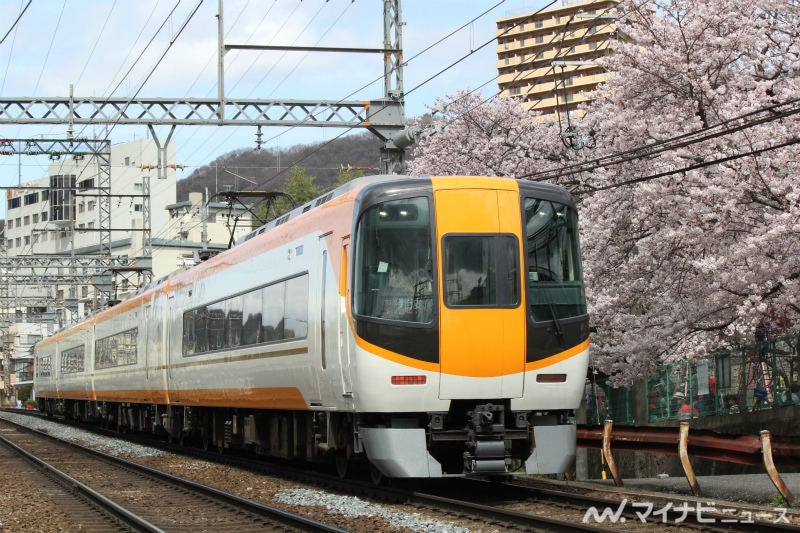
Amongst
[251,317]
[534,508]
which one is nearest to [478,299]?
[534,508]

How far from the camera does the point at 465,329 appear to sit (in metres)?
11.2

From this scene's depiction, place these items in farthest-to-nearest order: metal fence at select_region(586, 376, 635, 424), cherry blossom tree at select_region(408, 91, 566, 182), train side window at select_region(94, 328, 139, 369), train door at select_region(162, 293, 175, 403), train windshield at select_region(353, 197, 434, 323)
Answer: cherry blossom tree at select_region(408, 91, 566, 182) → train side window at select_region(94, 328, 139, 369) → metal fence at select_region(586, 376, 635, 424) → train door at select_region(162, 293, 175, 403) → train windshield at select_region(353, 197, 434, 323)

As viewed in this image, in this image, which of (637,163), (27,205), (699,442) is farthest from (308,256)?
(27,205)

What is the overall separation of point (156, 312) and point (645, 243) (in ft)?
32.7

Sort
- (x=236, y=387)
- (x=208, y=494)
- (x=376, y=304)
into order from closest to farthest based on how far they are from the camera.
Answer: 1. (x=376, y=304)
2. (x=208, y=494)
3. (x=236, y=387)

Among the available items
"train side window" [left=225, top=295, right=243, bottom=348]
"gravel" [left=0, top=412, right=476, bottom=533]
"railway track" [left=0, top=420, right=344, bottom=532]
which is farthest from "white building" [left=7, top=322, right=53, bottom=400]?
"gravel" [left=0, top=412, right=476, bottom=533]

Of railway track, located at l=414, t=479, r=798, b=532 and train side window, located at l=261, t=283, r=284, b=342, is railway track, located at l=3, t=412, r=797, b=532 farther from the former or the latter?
train side window, located at l=261, t=283, r=284, b=342

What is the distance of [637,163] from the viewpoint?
69.2 feet

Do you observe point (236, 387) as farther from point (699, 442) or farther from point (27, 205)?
point (27, 205)

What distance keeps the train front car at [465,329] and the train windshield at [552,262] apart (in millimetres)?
14

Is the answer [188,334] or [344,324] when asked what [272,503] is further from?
[188,334]

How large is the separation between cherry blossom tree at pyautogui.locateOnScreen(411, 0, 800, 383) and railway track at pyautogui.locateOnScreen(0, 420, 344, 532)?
7793 mm

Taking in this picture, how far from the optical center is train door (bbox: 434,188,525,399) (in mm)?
11227

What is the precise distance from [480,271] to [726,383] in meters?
9.43
